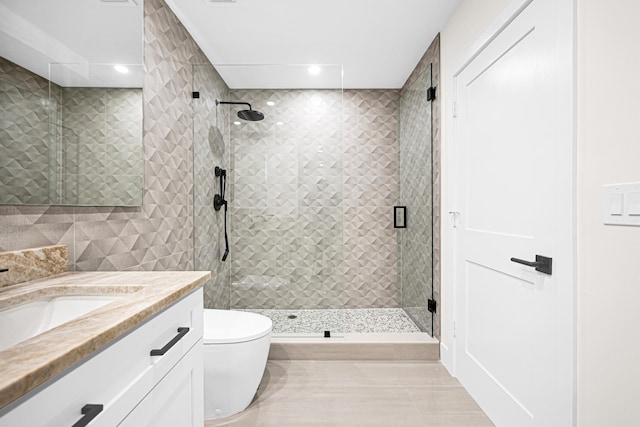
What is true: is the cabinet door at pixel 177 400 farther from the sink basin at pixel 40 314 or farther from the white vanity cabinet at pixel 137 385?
the sink basin at pixel 40 314

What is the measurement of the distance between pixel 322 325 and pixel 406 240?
125cm

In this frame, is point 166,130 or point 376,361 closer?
point 166,130

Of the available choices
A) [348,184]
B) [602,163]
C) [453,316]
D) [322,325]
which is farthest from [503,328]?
[348,184]

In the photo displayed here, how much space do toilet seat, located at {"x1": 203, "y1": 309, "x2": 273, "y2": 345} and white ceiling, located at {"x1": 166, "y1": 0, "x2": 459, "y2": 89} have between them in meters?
1.88

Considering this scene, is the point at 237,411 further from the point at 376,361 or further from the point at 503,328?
the point at 503,328

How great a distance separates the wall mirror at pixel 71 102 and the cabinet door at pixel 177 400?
79cm

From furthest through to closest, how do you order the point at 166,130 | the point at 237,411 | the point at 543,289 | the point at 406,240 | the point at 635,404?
the point at 406,240 → the point at 166,130 → the point at 237,411 → the point at 543,289 → the point at 635,404

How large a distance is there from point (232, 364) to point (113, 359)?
1071 millimetres

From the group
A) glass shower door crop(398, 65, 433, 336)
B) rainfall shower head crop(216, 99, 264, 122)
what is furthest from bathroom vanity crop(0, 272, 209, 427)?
glass shower door crop(398, 65, 433, 336)

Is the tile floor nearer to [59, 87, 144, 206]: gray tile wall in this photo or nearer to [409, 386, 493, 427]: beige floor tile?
[409, 386, 493, 427]: beige floor tile

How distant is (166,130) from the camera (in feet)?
6.68

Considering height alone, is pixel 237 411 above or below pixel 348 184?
below

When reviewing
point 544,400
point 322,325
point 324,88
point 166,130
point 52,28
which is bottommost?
point 322,325

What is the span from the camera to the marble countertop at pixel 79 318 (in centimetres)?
47
